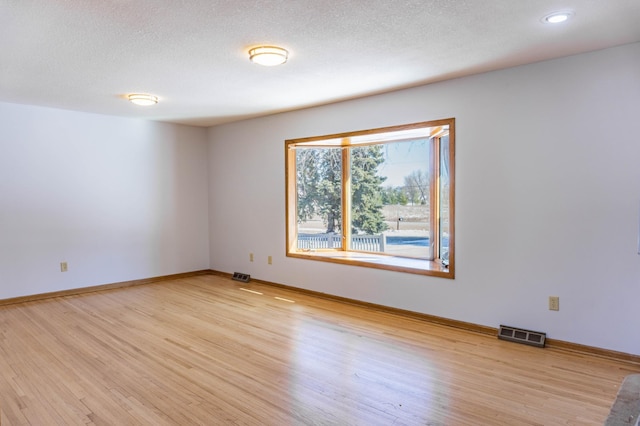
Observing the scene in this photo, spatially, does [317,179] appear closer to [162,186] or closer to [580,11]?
[162,186]

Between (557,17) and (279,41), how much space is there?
1777 millimetres

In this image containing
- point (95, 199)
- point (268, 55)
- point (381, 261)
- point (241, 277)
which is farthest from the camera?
point (241, 277)

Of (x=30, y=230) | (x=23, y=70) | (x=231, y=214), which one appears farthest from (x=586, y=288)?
(x=30, y=230)

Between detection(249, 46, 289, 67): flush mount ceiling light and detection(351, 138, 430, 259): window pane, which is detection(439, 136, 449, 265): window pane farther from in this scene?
detection(249, 46, 289, 67): flush mount ceiling light

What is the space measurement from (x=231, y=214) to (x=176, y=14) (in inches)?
154

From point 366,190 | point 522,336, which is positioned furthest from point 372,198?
point 522,336

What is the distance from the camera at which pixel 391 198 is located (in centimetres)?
499

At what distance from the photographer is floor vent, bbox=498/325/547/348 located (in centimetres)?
316

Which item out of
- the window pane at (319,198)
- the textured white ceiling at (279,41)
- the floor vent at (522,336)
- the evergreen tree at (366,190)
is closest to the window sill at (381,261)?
the window pane at (319,198)

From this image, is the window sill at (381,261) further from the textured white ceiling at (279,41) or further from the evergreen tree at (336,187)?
the textured white ceiling at (279,41)

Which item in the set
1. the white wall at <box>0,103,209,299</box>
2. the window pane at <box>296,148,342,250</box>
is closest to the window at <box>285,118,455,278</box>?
the window pane at <box>296,148,342,250</box>

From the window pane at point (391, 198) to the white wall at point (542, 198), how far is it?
771mm

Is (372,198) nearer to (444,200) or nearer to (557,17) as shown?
(444,200)

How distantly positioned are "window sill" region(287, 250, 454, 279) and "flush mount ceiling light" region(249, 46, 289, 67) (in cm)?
237
